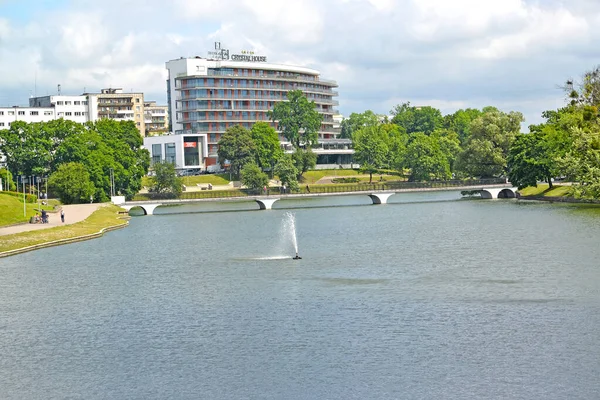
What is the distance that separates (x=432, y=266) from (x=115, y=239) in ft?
167

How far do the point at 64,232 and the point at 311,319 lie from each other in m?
66.6

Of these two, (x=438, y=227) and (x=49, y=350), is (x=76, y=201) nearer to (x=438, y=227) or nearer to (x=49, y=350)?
(x=438, y=227)

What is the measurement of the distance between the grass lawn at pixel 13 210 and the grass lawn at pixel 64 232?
8.27 meters

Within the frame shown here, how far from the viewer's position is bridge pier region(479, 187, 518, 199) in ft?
597

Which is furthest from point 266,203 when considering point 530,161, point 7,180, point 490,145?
point 530,161

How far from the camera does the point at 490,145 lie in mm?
184125

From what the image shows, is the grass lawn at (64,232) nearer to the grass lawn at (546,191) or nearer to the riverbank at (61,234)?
the riverbank at (61,234)

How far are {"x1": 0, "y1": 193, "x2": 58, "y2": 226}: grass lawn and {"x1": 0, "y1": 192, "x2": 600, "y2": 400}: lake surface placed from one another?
2367 centimetres

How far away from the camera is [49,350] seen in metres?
49.7

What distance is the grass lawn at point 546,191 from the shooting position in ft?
530

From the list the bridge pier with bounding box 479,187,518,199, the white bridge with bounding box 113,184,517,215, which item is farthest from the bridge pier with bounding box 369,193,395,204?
the bridge pier with bounding box 479,187,518,199

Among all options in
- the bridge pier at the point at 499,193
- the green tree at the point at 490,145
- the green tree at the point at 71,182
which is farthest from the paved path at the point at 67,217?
the bridge pier at the point at 499,193

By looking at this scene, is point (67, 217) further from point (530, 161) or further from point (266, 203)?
point (530, 161)

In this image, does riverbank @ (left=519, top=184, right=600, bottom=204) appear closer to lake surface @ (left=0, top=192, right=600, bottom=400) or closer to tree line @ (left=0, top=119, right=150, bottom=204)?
lake surface @ (left=0, top=192, right=600, bottom=400)
